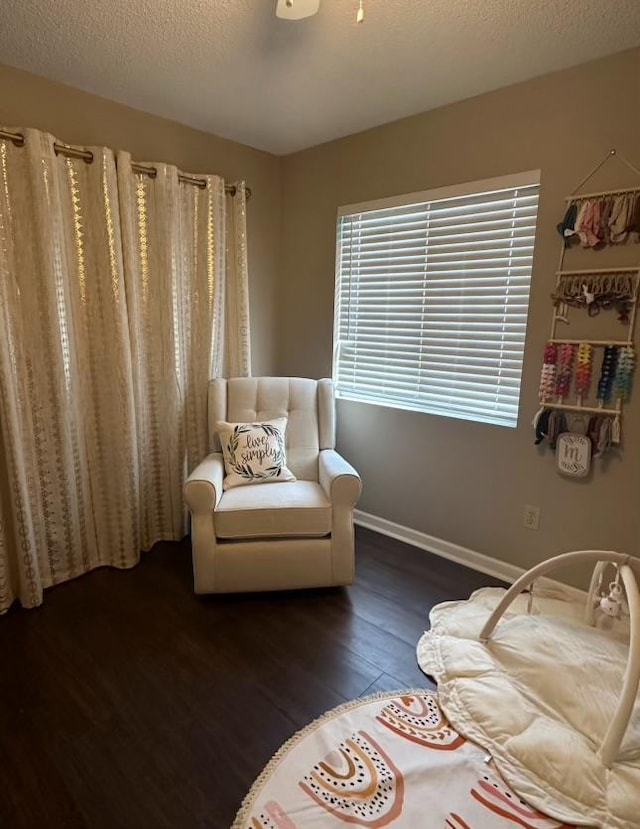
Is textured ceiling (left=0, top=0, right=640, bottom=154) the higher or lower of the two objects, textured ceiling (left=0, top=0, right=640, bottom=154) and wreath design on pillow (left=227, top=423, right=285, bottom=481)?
the higher

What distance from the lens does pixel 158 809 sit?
1.25m

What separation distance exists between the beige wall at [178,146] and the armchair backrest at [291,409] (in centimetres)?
55

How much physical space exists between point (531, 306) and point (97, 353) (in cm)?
215

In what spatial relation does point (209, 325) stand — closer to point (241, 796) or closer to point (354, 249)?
point (354, 249)

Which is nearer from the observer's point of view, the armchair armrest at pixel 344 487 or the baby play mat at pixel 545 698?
the baby play mat at pixel 545 698

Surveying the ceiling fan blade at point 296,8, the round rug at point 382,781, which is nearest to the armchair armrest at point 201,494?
the round rug at point 382,781

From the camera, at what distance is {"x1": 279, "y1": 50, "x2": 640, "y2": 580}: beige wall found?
6.50 ft

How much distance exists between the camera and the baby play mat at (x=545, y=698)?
1284 millimetres

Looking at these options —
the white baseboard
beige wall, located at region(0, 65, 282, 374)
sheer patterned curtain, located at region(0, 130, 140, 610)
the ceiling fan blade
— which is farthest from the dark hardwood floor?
the ceiling fan blade

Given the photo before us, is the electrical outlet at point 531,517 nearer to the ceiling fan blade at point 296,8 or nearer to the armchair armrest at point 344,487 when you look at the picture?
the armchair armrest at point 344,487

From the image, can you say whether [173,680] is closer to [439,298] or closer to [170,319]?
[170,319]

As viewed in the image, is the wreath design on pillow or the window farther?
the wreath design on pillow

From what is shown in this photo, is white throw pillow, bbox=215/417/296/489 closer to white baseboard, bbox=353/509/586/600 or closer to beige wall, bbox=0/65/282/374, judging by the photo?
white baseboard, bbox=353/509/586/600

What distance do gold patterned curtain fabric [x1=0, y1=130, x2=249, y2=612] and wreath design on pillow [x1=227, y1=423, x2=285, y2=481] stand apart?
419mm
